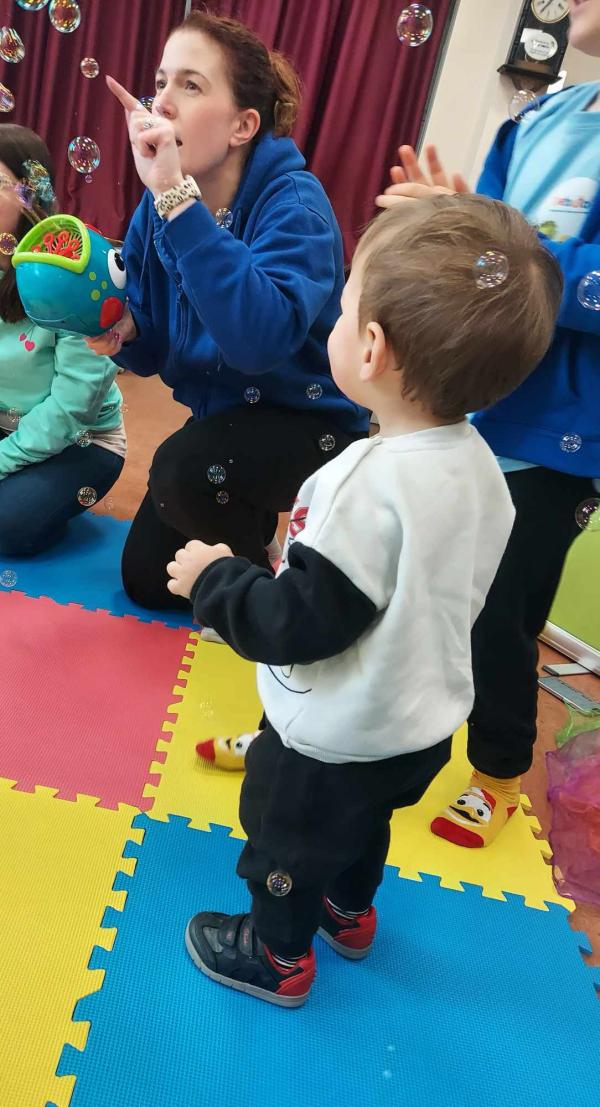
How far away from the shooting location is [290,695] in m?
0.82

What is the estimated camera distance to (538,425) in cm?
112

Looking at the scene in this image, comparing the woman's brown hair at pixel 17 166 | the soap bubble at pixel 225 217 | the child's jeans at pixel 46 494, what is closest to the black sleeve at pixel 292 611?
the soap bubble at pixel 225 217

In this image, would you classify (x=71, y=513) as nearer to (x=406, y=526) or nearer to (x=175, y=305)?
(x=175, y=305)

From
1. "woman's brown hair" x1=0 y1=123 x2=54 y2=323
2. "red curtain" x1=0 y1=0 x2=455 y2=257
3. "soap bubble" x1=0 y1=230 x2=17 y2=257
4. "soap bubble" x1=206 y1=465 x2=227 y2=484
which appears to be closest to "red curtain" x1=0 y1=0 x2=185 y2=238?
"red curtain" x1=0 y1=0 x2=455 y2=257

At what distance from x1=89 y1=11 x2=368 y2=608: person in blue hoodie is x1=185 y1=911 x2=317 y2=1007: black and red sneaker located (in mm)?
859

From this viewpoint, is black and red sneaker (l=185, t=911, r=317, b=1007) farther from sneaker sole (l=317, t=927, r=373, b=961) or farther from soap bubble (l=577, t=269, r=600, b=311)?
soap bubble (l=577, t=269, r=600, b=311)

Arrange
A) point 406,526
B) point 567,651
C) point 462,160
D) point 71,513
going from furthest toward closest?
point 462,160 → point 567,651 → point 71,513 → point 406,526

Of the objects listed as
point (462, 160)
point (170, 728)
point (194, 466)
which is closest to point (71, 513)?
point (194, 466)

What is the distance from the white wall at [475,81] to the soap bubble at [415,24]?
6.18ft

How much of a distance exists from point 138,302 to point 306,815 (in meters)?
1.21

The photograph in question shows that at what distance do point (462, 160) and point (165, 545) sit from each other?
2.78 meters

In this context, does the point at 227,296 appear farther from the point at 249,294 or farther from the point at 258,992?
the point at 258,992

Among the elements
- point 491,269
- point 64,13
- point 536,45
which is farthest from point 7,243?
point 536,45

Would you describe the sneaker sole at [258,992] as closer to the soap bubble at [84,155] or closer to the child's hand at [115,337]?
the child's hand at [115,337]
